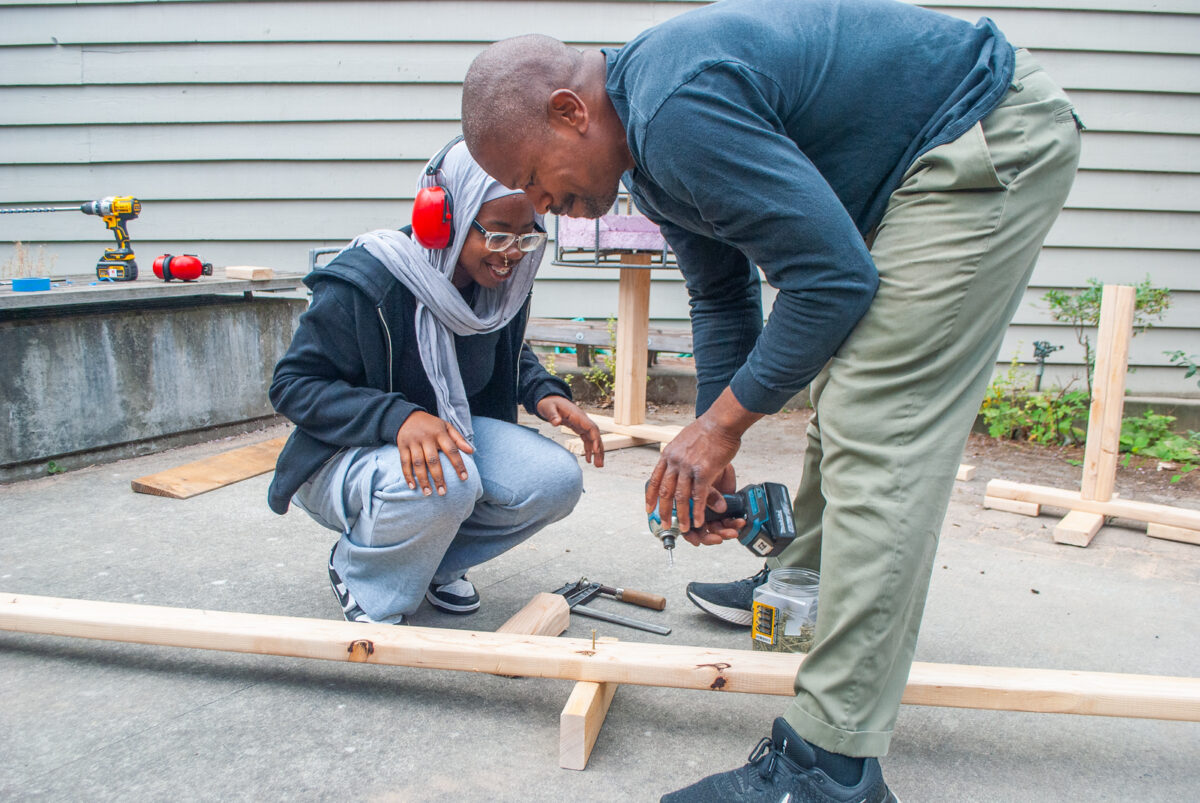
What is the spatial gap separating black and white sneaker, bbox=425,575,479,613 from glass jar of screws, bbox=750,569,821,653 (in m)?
0.82

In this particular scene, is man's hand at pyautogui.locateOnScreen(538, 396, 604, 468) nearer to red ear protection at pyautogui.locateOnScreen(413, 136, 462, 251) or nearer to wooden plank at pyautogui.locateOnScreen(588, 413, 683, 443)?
red ear protection at pyautogui.locateOnScreen(413, 136, 462, 251)

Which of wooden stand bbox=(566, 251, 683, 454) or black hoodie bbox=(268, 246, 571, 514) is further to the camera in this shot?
wooden stand bbox=(566, 251, 683, 454)

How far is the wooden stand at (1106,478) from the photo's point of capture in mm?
3145

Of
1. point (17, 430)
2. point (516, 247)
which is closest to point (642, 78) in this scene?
point (516, 247)

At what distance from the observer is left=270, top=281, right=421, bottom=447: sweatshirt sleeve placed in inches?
79.0

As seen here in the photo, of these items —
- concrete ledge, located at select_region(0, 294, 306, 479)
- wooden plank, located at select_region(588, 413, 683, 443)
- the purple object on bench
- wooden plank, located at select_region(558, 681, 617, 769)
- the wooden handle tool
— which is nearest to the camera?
wooden plank, located at select_region(558, 681, 617, 769)

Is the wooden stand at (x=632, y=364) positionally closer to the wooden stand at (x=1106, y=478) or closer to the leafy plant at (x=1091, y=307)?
the wooden stand at (x=1106, y=478)

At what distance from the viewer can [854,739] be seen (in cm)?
145

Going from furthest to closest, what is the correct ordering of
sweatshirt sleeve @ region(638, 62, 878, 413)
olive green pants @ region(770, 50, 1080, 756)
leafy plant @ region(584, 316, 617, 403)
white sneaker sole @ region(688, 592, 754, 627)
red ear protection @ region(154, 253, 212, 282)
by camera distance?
leafy plant @ region(584, 316, 617, 403)
red ear protection @ region(154, 253, 212, 282)
white sneaker sole @ region(688, 592, 754, 627)
olive green pants @ region(770, 50, 1080, 756)
sweatshirt sleeve @ region(638, 62, 878, 413)

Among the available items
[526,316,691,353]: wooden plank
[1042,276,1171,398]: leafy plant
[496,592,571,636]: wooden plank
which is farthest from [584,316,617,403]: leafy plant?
[496,592,571,636]: wooden plank

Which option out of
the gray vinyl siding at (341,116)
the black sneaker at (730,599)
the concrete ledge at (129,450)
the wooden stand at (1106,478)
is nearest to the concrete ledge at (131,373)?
the concrete ledge at (129,450)

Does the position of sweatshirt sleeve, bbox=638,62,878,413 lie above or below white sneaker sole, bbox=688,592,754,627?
above

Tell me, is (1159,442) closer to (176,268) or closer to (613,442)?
(613,442)

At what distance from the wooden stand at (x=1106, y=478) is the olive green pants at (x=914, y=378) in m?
1.95
